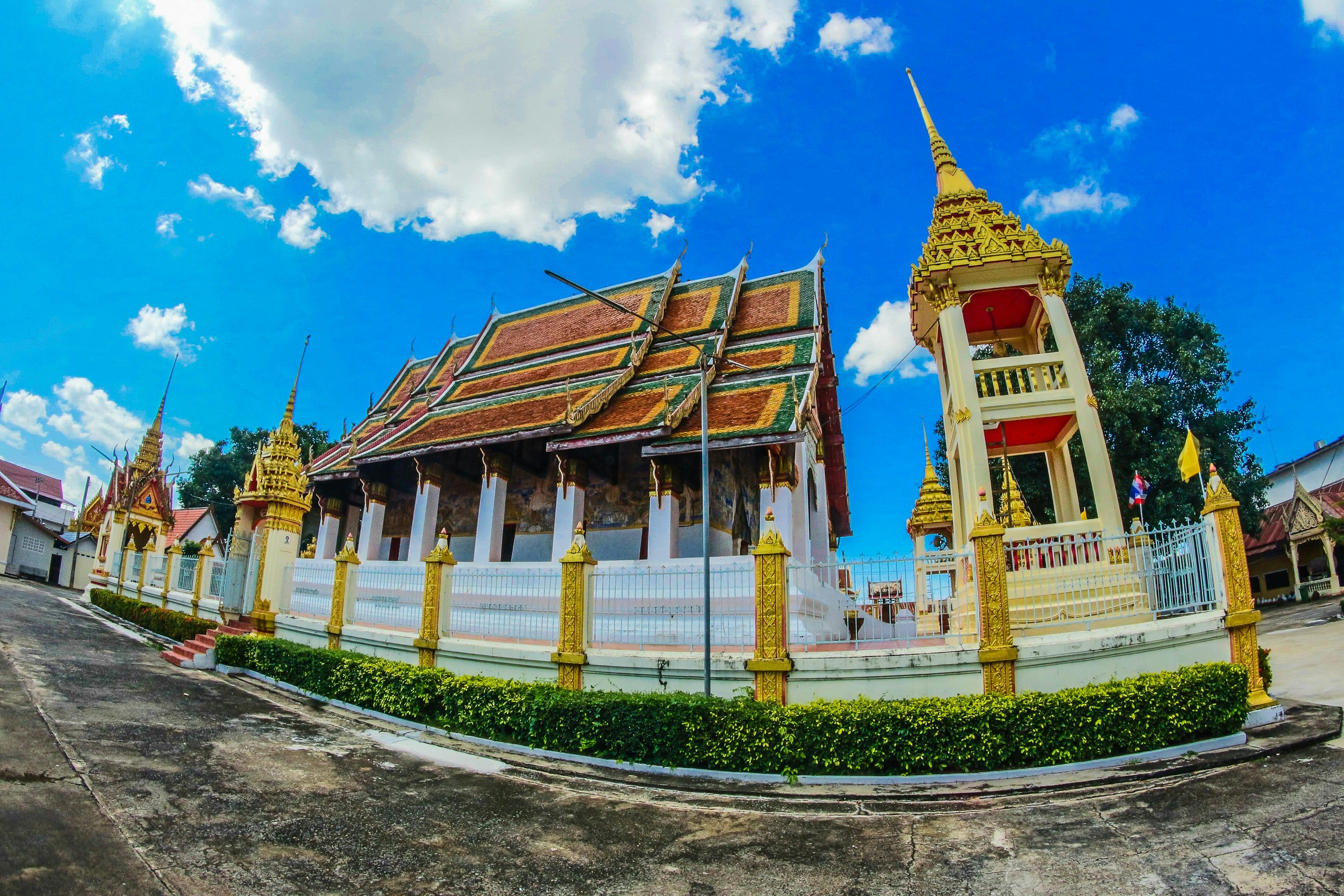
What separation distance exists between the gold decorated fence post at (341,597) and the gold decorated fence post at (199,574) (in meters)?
5.86

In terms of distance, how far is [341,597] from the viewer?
428 inches

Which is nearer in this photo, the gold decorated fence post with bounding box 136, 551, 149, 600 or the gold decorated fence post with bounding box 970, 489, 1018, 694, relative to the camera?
the gold decorated fence post with bounding box 970, 489, 1018, 694

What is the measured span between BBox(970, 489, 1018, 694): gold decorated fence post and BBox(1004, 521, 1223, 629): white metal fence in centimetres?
17

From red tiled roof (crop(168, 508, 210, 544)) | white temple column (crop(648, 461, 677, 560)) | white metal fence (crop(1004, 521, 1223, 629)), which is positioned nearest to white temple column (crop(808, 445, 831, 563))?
white temple column (crop(648, 461, 677, 560))

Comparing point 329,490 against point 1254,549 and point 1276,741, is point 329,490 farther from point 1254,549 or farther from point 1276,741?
point 1254,549

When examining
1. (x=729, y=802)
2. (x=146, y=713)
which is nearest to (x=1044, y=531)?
(x=729, y=802)

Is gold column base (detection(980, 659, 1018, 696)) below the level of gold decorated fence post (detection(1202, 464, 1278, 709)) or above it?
below

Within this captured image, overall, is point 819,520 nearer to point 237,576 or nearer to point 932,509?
point 932,509

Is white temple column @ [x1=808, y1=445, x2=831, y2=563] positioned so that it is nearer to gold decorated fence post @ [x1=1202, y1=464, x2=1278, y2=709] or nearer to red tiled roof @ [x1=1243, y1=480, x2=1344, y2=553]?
gold decorated fence post @ [x1=1202, y1=464, x2=1278, y2=709]

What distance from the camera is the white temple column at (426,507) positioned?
15078 millimetres

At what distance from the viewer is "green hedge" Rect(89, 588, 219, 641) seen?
13.4 m

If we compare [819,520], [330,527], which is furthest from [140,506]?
[819,520]

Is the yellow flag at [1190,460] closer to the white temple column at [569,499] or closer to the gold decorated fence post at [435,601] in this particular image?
the gold decorated fence post at [435,601]

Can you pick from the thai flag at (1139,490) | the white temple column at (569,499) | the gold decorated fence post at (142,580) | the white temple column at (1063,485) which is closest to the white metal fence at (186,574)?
the gold decorated fence post at (142,580)
